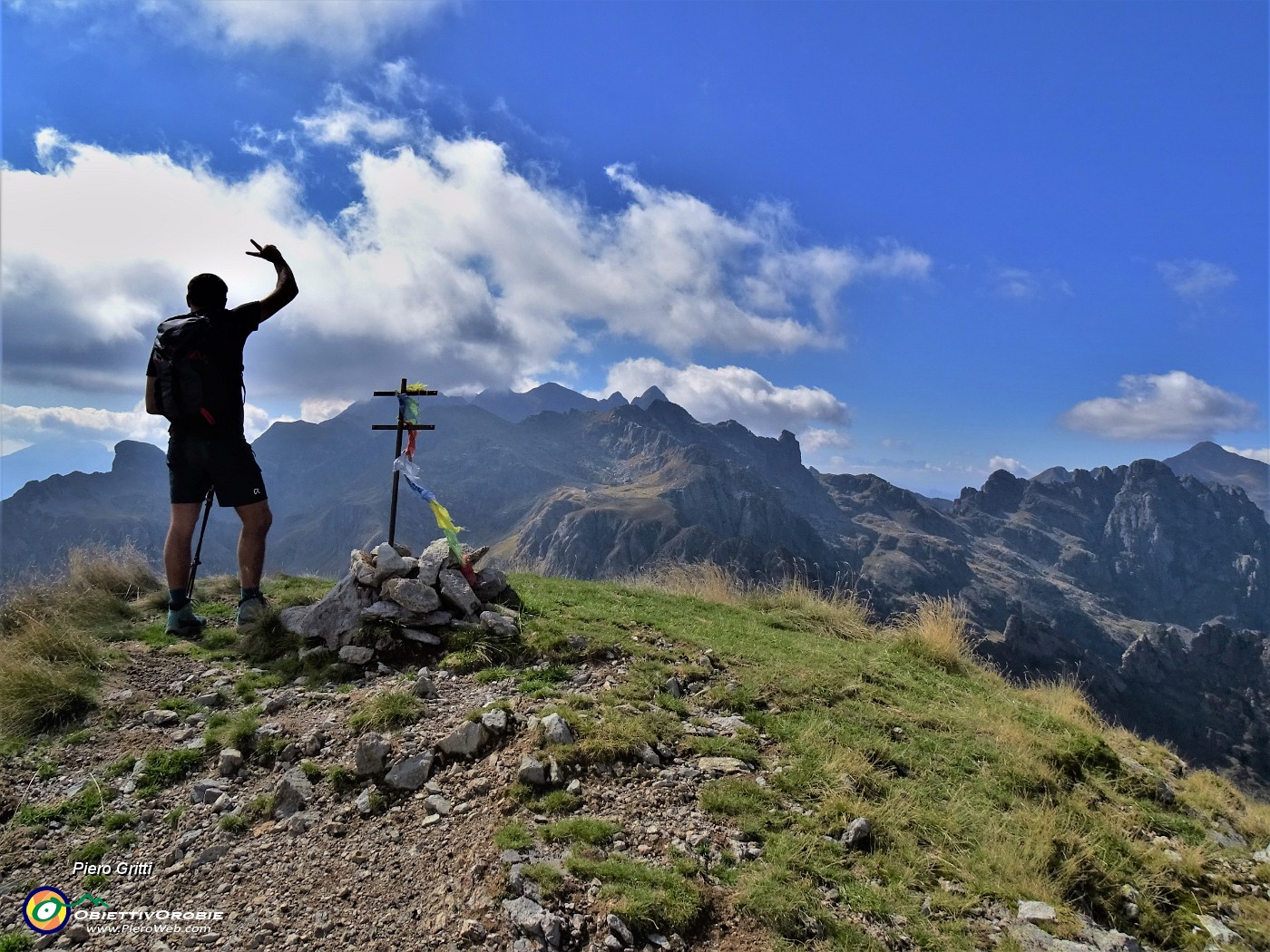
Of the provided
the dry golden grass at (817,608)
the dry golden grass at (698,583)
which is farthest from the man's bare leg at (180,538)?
the dry golden grass at (817,608)

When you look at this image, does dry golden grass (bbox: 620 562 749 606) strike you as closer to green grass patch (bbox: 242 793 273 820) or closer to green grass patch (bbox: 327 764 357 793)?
green grass patch (bbox: 327 764 357 793)

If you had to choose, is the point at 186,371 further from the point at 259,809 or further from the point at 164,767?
the point at 259,809

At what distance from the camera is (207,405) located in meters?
9.16

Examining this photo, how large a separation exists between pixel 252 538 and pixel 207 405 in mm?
2059

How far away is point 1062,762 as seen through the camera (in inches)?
323

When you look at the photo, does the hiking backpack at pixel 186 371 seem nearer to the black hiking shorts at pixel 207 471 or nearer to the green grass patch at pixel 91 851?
the black hiking shorts at pixel 207 471

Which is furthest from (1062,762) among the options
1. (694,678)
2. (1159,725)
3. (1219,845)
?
(1159,725)

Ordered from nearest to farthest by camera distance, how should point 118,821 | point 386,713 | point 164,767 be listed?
point 118,821 → point 164,767 → point 386,713

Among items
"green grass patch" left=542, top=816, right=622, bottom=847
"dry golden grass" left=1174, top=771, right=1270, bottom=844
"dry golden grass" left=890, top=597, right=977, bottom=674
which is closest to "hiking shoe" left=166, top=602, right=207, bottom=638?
"green grass patch" left=542, top=816, right=622, bottom=847

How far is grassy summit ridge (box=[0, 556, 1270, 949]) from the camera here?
5164 mm

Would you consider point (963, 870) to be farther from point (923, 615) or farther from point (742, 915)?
point (923, 615)

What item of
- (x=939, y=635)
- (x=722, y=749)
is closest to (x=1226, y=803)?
(x=939, y=635)

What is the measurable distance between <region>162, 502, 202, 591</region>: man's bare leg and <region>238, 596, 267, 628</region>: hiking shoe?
3.63ft

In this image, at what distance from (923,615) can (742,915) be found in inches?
447
